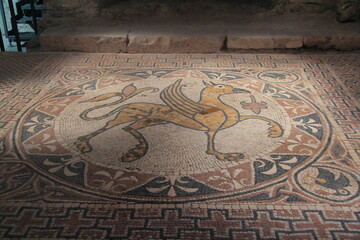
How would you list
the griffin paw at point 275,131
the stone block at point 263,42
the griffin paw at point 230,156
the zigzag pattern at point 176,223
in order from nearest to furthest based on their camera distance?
the zigzag pattern at point 176,223
the griffin paw at point 230,156
the griffin paw at point 275,131
the stone block at point 263,42

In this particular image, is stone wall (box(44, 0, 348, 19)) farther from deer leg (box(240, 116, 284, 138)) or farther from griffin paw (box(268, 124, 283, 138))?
griffin paw (box(268, 124, 283, 138))

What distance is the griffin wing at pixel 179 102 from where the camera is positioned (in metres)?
2.66

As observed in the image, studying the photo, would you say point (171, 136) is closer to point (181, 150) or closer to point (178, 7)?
point (181, 150)

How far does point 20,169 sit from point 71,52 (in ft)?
6.61

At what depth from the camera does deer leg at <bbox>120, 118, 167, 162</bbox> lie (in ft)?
7.04

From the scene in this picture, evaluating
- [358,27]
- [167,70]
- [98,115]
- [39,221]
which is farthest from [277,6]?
[39,221]

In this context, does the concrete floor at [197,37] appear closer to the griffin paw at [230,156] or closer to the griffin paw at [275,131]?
the griffin paw at [275,131]

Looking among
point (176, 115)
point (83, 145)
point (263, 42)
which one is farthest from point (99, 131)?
point (263, 42)

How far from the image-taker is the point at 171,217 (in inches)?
67.1

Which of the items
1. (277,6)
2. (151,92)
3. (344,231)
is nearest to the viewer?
(344,231)

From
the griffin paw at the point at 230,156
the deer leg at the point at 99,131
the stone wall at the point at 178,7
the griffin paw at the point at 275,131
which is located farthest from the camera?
the stone wall at the point at 178,7

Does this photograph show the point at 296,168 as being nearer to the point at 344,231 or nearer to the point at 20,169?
the point at 344,231

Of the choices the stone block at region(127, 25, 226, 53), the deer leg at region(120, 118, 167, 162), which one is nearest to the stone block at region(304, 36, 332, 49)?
the stone block at region(127, 25, 226, 53)

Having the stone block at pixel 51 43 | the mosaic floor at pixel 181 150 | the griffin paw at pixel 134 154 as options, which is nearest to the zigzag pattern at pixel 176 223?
the mosaic floor at pixel 181 150
